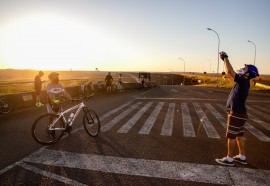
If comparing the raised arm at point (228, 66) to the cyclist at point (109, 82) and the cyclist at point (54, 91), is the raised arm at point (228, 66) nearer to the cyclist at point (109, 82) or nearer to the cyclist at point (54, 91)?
the cyclist at point (54, 91)

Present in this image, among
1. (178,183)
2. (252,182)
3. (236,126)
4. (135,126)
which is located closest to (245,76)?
(236,126)

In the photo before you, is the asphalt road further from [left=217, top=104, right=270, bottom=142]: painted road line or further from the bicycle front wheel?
the bicycle front wheel

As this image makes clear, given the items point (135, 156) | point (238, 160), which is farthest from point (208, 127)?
point (135, 156)

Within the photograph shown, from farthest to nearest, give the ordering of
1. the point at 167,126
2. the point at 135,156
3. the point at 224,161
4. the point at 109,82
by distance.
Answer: the point at 109,82 < the point at 167,126 < the point at 135,156 < the point at 224,161

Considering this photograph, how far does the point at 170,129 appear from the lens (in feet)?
28.7

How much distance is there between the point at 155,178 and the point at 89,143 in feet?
9.25

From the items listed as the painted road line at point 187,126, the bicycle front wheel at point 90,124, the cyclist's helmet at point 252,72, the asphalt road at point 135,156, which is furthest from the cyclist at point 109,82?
the cyclist's helmet at point 252,72

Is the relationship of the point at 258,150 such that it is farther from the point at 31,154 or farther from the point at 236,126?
the point at 31,154

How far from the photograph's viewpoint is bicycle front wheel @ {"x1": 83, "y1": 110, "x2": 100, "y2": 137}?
768 centimetres

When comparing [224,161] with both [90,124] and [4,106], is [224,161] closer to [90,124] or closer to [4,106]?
[90,124]

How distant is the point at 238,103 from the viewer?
5480 mm

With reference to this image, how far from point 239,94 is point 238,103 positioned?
0.68ft

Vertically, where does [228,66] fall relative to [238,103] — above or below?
above

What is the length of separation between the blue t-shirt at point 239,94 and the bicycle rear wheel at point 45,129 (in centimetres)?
459
